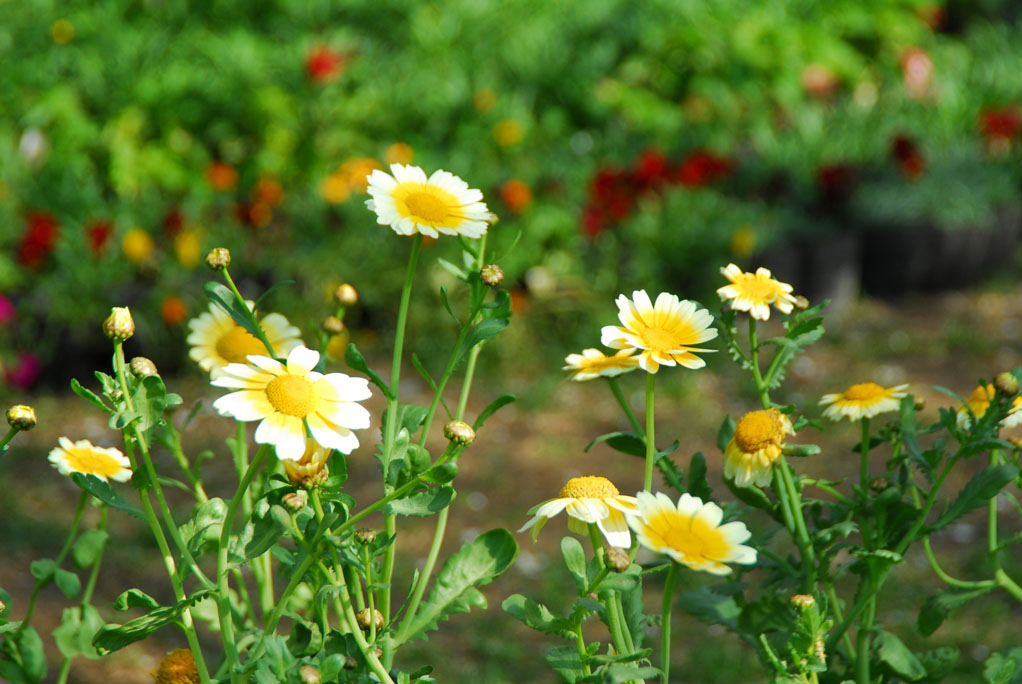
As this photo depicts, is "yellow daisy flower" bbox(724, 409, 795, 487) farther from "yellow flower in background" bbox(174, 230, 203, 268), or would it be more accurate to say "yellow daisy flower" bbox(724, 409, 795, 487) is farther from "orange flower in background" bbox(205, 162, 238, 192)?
"orange flower in background" bbox(205, 162, 238, 192)

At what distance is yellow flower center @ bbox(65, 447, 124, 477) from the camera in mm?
1014

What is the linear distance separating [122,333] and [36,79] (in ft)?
13.6

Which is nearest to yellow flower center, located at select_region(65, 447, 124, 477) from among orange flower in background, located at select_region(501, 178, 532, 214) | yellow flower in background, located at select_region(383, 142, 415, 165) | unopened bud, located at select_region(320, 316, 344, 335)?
unopened bud, located at select_region(320, 316, 344, 335)

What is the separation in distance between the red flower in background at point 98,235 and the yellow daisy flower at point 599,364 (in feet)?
9.12

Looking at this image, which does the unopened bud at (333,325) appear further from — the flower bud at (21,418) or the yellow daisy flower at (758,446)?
the yellow daisy flower at (758,446)

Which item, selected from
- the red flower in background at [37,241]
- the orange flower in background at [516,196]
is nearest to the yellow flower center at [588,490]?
the orange flower in background at [516,196]

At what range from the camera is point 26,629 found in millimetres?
Result: 1166

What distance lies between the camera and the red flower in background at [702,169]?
390cm

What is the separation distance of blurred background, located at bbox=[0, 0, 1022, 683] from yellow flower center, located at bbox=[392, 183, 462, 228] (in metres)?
1.42

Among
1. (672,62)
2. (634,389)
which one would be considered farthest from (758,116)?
(634,389)

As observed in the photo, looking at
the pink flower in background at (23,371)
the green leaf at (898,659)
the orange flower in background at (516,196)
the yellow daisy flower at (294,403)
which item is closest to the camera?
the yellow daisy flower at (294,403)

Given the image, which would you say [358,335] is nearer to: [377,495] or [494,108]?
[377,495]

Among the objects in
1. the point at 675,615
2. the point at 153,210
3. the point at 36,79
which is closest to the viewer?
the point at 675,615

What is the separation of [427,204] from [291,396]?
0.81 feet
